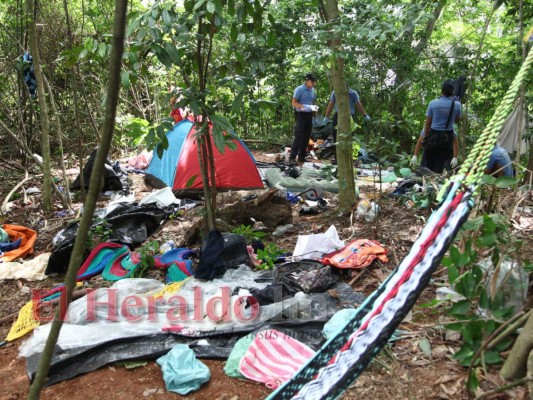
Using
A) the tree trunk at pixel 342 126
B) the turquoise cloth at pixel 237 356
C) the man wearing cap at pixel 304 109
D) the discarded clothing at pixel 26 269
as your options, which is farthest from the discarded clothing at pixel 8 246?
the man wearing cap at pixel 304 109

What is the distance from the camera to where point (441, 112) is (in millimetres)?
4961

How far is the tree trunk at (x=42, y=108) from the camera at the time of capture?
4594 mm

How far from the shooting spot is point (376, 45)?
3879 millimetres

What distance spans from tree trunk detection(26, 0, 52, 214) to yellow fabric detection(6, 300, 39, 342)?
2344mm

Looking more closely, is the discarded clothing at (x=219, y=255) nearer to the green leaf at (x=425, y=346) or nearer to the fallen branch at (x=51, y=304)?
the fallen branch at (x=51, y=304)

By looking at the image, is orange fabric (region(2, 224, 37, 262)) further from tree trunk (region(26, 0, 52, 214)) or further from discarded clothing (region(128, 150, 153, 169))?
discarded clothing (region(128, 150, 153, 169))

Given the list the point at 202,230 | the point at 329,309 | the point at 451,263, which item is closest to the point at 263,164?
the point at 202,230

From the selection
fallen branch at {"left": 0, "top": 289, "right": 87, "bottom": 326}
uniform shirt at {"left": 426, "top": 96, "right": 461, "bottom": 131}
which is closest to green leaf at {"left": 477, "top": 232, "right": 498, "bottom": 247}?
fallen branch at {"left": 0, "top": 289, "right": 87, "bottom": 326}

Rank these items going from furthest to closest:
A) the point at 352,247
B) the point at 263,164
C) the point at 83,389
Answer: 1. the point at 263,164
2. the point at 352,247
3. the point at 83,389

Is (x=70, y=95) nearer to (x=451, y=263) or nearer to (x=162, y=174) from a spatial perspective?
(x=162, y=174)

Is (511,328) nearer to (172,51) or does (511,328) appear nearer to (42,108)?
(172,51)

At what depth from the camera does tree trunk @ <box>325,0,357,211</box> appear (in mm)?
3850

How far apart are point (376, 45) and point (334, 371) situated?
319 cm

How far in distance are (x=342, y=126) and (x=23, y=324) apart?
282cm
